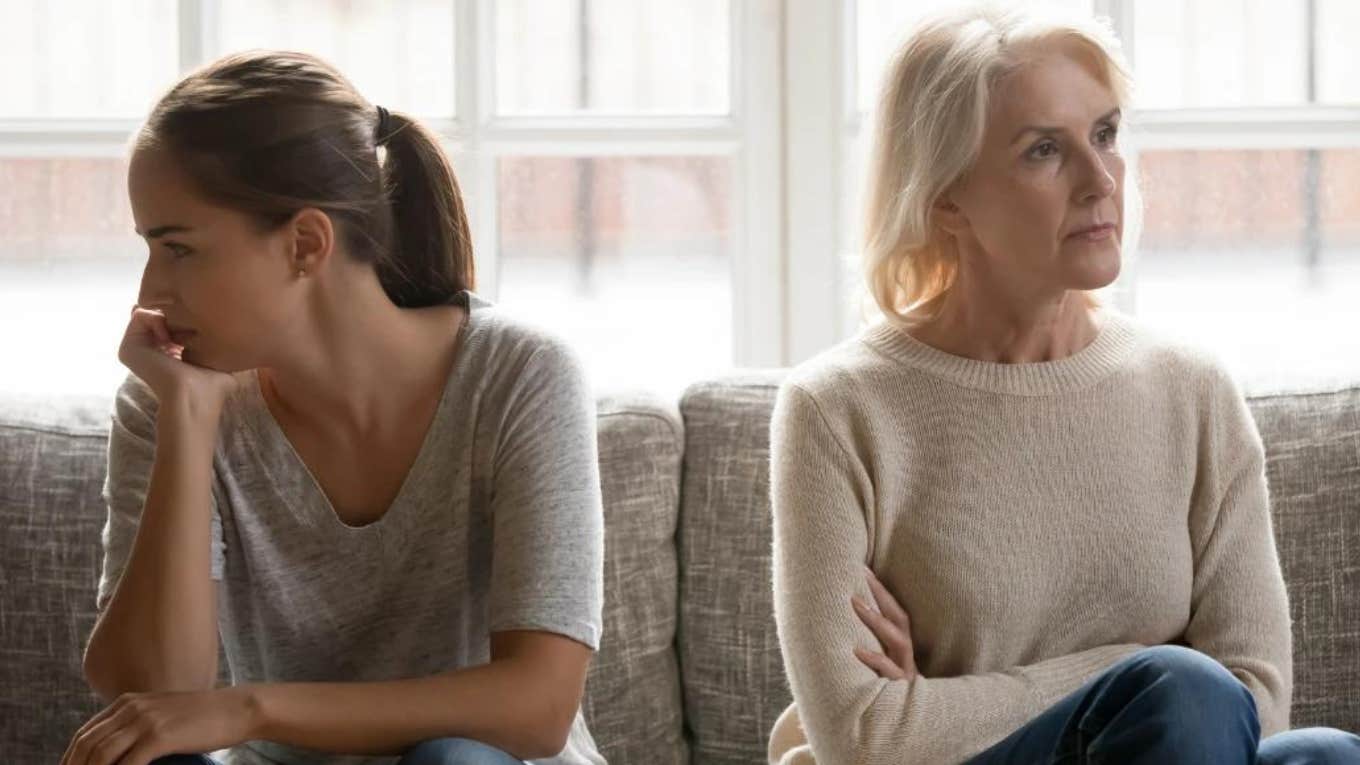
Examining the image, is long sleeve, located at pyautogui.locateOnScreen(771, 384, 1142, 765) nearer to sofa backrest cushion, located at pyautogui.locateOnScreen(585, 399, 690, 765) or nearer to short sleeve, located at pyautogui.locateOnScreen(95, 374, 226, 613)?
sofa backrest cushion, located at pyautogui.locateOnScreen(585, 399, 690, 765)

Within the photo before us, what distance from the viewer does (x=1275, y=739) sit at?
1754mm

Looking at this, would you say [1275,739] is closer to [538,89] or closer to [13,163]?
[538,89]

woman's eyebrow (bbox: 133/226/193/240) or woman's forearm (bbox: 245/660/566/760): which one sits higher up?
woman's eyebrow (bbox: 133/226/193/240)

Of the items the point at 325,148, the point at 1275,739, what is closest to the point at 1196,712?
the point at 1275,739

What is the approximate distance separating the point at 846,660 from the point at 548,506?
1.13 feet

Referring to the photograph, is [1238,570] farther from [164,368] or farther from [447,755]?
[164,368]

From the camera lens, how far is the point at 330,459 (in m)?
1.94

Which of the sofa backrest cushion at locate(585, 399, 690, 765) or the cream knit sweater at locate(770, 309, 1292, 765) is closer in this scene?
the cream knit sweater at locate(770, 309, 1292, 765)

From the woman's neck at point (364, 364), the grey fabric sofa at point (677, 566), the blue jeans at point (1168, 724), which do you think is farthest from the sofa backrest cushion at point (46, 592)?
the blue jeans at point (1168, 724)

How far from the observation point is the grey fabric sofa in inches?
90.3

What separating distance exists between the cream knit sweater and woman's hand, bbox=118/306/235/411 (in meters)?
0.60

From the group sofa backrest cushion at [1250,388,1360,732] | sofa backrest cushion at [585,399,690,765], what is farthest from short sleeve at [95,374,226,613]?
sofa backrest cushion at [1250,388,1360,732]

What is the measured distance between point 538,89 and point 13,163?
85cm

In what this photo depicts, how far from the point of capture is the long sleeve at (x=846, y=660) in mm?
1857
